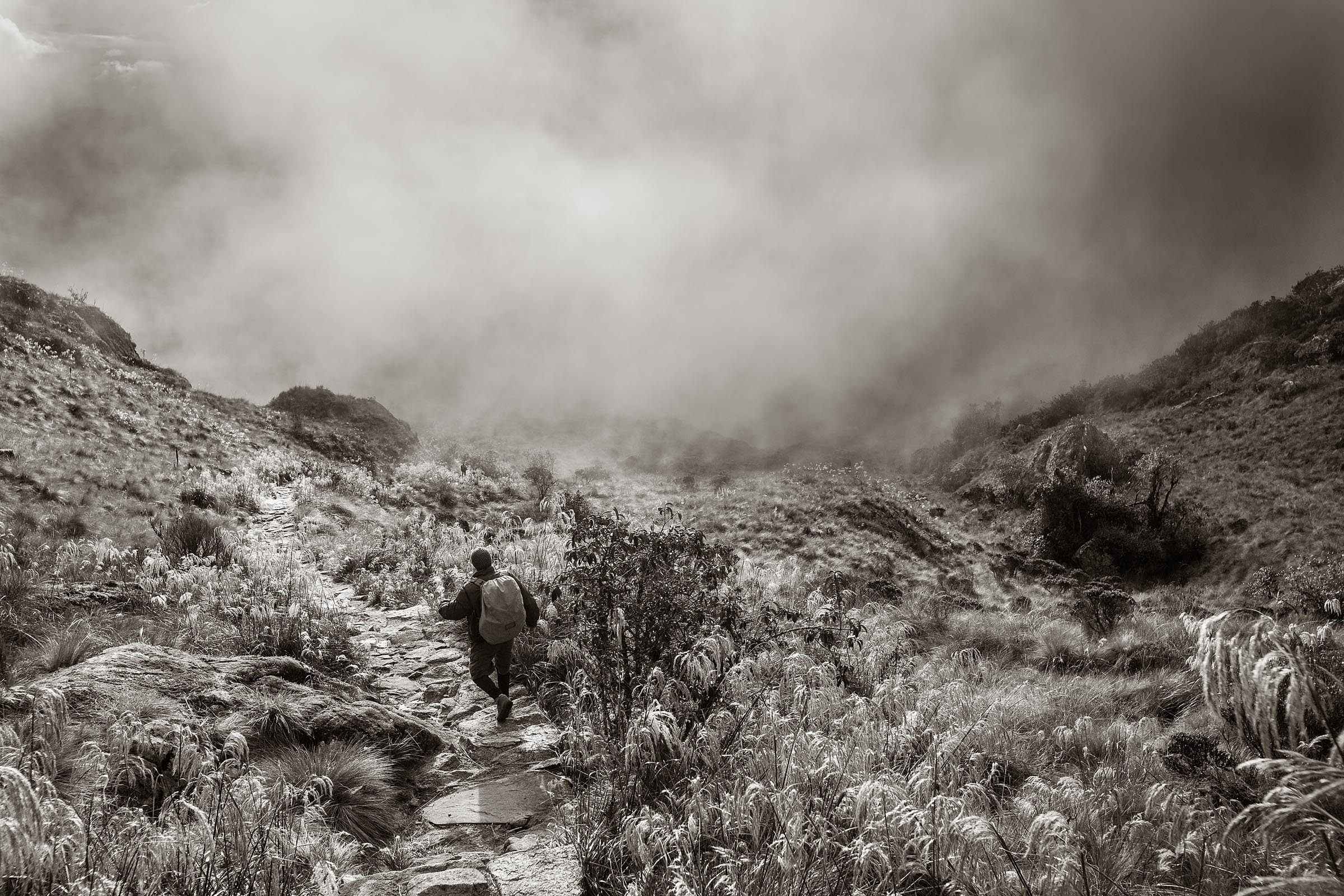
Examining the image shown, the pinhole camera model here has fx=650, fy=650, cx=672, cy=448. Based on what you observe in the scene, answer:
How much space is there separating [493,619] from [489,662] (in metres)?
0.54

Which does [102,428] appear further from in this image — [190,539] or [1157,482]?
[1157,482]

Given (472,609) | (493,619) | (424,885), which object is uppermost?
(472,609)

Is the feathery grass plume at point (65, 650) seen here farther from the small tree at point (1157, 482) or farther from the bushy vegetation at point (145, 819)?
the small tree at point (1157, 482)

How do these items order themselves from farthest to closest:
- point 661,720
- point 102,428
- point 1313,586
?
point 102,428
point 1313,586
point 661,720

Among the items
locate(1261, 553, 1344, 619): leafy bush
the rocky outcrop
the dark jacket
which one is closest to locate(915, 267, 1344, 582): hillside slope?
locate(1261, 553, 1344, 619): leafy bush

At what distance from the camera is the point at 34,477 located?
13320 millimetres

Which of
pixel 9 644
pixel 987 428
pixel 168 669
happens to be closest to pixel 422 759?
pixel 168 669

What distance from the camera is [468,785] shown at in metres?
5.05

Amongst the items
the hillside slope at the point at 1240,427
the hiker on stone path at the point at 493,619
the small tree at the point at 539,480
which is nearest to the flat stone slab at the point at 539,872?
the hiker on stone path at the point at 493,619

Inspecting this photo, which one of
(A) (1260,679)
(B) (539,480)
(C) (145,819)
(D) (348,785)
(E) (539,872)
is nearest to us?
(A) (1260,679)

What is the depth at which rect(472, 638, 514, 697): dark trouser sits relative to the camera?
21.6ft

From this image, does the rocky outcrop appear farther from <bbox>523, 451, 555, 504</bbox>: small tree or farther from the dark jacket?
the dark jacket

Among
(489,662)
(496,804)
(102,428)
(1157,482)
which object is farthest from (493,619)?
(1157,482)

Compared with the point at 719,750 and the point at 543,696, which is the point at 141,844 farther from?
the point at 543,696
